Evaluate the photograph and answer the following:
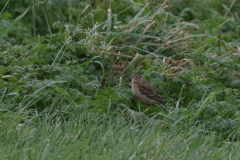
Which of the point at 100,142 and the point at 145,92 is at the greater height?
the point at 100,142

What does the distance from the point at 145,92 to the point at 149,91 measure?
14 cm

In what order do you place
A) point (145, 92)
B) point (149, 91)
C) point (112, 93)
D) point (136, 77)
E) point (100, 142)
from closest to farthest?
1. point (100, 142)
2. point (112, 93)
3. point (145, 92)
4. point (149, 91)
5. point (136, 77)

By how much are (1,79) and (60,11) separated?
Answer: 486 cm

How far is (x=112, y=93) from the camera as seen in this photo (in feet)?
22.1

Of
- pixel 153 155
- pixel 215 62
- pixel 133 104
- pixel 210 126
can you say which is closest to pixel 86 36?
pixel 133 104

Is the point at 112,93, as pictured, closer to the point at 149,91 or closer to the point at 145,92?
the point at 145,92

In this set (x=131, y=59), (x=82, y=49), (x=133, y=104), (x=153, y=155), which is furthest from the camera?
(x=131, y=59)

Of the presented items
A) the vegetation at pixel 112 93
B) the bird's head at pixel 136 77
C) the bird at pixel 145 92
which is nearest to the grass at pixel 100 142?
the vegetation at pixel 112 93

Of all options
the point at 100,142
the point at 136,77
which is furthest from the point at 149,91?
the point at 100,142

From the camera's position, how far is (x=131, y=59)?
9.03 meters

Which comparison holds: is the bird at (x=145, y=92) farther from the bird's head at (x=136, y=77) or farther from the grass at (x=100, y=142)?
the grass at (x=100, y=142)

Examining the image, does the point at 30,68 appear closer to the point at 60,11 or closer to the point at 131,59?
the point at 131,59

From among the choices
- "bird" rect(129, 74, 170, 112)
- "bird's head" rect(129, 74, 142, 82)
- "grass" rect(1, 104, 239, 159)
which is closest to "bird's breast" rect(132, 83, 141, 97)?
"bird" rect(129, 74, 170, 112)

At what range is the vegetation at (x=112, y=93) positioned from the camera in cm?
499
